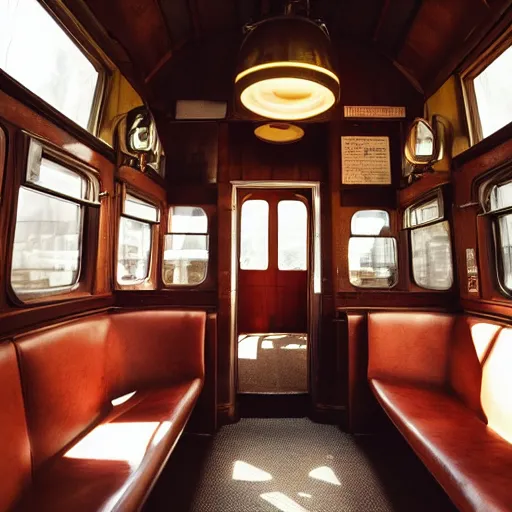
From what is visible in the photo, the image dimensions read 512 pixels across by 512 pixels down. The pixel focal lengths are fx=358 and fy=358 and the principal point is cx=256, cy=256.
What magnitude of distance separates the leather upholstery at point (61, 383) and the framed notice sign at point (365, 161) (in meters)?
2.48

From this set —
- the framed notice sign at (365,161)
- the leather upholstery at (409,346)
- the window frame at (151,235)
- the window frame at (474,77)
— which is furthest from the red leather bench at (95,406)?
the window frame at (474,77)

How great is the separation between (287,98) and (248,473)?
2.30 metres

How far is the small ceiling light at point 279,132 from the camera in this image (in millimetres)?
2990

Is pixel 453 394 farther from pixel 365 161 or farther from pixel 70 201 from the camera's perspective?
pixel 70 201

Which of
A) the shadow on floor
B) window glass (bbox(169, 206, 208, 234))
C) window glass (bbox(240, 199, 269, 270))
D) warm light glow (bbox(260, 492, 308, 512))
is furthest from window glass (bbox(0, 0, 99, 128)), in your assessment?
window glass (bbox(240, 199, 269, 270))

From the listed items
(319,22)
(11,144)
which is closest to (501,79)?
(319,22)

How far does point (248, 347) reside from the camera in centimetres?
562

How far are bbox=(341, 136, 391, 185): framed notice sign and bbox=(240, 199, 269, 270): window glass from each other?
337cm

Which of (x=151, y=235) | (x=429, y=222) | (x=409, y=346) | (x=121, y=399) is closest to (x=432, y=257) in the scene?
(x=429, y=222)

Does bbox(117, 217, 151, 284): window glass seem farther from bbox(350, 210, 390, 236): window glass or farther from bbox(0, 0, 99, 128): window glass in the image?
bbox(350, 210, 390, 236): window glass

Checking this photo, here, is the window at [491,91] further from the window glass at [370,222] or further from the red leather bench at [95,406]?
the red leather bench at [95,406]

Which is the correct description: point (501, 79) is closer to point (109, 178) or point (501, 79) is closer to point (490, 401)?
point (490, 401)

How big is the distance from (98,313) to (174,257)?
994 millimetres

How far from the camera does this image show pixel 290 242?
6.68 m
